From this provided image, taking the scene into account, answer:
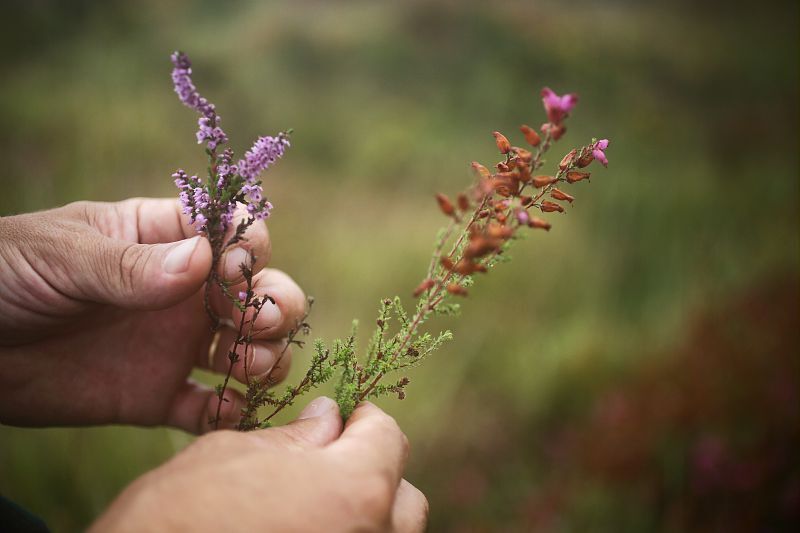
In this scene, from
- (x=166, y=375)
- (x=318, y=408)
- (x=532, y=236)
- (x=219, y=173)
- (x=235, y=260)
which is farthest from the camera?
(x=532, y=236)

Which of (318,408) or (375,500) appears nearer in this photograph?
(375,500)

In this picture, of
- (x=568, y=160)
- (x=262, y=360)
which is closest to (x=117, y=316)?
(x=262, y=360)

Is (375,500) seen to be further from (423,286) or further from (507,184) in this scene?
(507,184)

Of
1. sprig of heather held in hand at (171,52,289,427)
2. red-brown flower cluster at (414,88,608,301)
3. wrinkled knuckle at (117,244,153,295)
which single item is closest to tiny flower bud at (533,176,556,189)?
red-brown flower cluster at (414,88,608,301)

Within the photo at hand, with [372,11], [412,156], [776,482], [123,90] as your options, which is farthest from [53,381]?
[372,11]

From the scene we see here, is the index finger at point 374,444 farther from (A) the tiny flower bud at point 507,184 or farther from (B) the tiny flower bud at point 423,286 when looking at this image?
(A) the tiny flower bud at point 507,184

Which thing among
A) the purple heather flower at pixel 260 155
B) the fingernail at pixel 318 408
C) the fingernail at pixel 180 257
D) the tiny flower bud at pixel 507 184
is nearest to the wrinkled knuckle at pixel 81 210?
the fingernail at pixel 180 257

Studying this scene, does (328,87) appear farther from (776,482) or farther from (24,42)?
(776,482)
